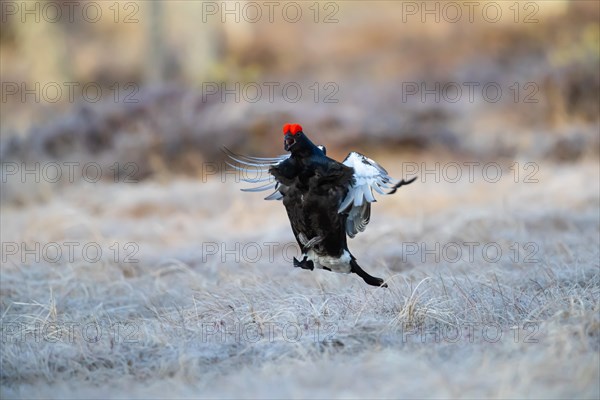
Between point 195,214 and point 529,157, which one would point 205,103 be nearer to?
point 195,214

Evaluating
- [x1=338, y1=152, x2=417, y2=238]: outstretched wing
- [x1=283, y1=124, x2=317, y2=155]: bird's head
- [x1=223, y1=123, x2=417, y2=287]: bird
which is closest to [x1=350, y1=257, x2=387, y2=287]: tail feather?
[x1=223, y1=123, x2=417, y2=287]: bird

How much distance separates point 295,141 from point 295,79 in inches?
668

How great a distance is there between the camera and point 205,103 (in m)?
12.4

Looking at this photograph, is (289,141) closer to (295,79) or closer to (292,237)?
(292,237)

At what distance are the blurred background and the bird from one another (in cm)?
677

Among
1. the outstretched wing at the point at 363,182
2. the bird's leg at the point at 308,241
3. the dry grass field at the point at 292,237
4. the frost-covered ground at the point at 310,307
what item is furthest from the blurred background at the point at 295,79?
the outstretched wing at the point at 363,182

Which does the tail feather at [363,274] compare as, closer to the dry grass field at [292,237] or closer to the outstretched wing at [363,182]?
the dry grass field at [292,237]

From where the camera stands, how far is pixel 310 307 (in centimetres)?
461

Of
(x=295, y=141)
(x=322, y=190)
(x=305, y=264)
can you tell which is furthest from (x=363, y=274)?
(x=295, y=141)

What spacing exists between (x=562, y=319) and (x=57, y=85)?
60.6 ft

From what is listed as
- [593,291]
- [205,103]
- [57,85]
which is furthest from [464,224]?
[57,85]

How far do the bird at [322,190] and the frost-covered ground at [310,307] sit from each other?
0.38m

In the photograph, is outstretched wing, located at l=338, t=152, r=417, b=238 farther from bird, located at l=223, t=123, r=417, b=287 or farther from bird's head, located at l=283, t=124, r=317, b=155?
bird's head, located at l=283, t=124, r=317, b=155

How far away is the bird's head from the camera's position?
14.1ft
